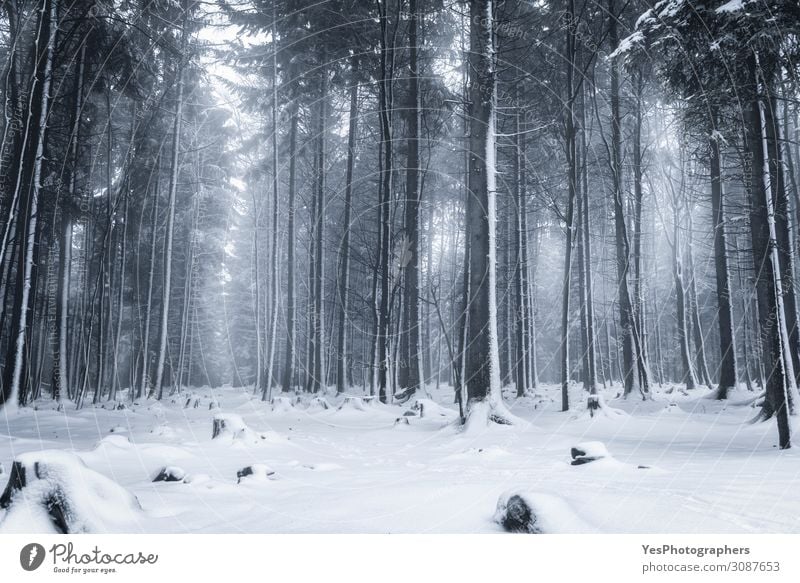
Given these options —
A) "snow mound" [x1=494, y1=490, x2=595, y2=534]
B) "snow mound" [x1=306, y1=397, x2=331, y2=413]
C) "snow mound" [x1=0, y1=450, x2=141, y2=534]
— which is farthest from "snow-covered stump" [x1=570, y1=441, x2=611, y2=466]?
"snow mound" [x1=306, y1=397, x2=331, y2=413]

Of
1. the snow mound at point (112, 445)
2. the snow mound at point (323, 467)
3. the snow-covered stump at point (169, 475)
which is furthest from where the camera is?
the snow mound at point (112, 445)

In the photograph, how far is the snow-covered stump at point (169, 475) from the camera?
3.29 meters

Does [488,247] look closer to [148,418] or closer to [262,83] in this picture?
[148,418]

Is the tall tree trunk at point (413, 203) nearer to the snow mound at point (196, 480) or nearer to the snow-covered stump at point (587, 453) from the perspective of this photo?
the snow-covered stump at point (587, 453)

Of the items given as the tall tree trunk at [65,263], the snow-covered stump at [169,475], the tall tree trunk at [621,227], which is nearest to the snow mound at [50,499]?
the snow-covered stump at [169,475]

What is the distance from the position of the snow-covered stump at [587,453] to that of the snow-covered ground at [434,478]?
0.08ft

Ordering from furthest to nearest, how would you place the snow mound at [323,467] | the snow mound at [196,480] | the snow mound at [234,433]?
the snow mound at [234,433] → the snow mound at [323,467] → the snow mound at [196,480]

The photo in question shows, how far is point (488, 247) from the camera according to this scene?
23.5 ft

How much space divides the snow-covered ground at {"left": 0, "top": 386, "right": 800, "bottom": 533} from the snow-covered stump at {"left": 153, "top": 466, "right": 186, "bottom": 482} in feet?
0.12

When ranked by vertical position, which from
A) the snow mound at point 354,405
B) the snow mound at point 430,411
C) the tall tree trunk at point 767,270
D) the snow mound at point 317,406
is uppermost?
the tall tree trunk at point 767,270

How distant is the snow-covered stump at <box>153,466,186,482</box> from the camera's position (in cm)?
329

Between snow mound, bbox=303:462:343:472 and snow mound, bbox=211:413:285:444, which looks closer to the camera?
snow mound, bbox=303:462:343:472

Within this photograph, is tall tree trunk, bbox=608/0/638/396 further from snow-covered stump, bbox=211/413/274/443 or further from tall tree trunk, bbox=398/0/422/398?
snow-covered stump, bbox=211/413/274/443
